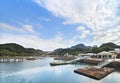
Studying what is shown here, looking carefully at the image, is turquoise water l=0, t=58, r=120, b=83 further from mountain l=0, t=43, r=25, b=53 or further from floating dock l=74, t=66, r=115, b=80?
mountain l=0, t=43, r=25, b=53

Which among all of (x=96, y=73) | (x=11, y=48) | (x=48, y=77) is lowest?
(x=48, y=77)

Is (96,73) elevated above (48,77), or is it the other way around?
(96,73)

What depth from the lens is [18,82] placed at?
20094 millimetres

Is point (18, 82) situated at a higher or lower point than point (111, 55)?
lower

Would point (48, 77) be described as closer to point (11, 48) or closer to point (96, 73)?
point (96, 73)

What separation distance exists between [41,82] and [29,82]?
4.82 feet

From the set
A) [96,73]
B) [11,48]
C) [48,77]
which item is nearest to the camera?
[96,73]

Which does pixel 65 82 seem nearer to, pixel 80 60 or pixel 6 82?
pixel 6 82

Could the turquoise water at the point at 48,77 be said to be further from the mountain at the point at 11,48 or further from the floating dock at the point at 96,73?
the mountain at the point at 11,48

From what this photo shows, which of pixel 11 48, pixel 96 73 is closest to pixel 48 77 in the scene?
pixel 96 73

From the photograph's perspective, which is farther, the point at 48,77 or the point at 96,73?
the point at 48,77

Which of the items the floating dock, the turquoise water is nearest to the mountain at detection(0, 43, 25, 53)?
the turquoise water

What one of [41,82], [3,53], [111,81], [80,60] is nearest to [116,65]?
[111,81]

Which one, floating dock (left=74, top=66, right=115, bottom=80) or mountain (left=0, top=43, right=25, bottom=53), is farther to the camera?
mountain (left=0, top=43, right=25, bottom=53)
